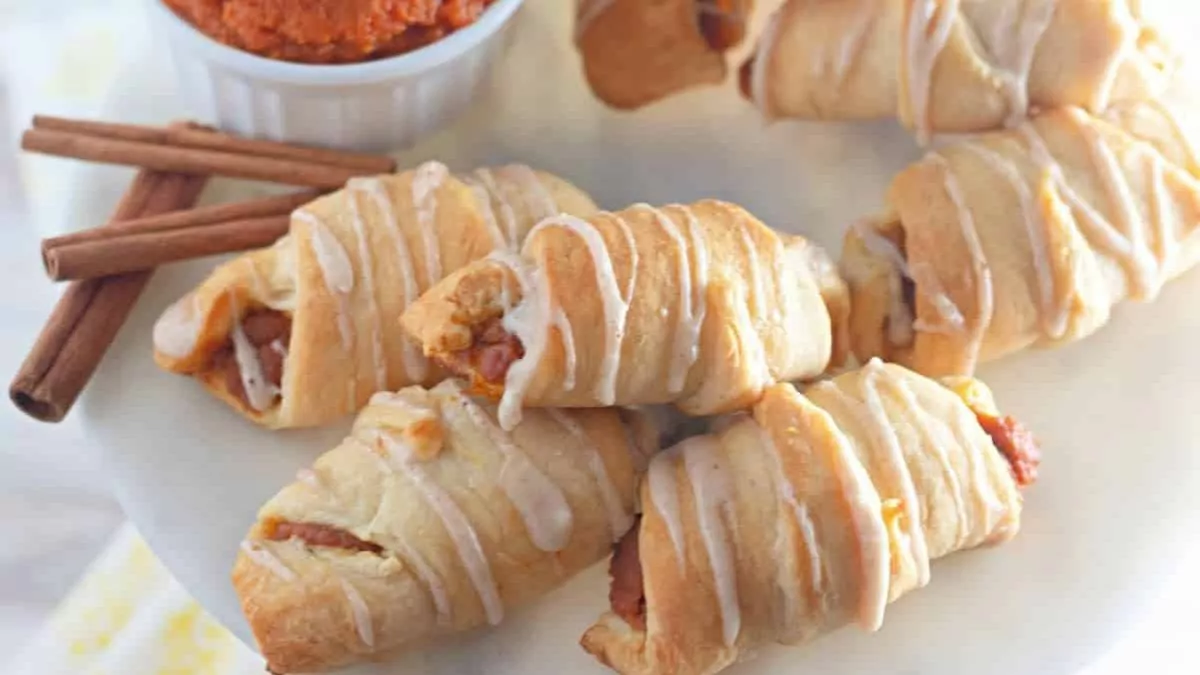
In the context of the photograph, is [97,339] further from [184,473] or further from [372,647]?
[372,647]

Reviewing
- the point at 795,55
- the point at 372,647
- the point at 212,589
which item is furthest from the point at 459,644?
the point at 795,55

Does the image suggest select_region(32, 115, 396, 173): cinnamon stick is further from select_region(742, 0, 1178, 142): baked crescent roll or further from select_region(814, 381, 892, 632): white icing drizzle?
select_region(814, 381, 892, 632): white icing drizzle

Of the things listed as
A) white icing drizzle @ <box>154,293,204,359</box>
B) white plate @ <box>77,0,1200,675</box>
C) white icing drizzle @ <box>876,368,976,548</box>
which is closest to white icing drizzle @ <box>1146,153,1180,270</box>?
white plate @ <box>77,0,1200,675</box>

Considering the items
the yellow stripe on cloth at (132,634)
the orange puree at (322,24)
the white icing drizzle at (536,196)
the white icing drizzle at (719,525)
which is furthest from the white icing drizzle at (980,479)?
the yellow stripe on cloth at (132,634)

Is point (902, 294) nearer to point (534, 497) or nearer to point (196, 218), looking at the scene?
point (534, 497)

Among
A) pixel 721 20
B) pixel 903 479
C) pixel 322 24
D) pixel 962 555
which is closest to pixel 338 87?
pixel 322 24

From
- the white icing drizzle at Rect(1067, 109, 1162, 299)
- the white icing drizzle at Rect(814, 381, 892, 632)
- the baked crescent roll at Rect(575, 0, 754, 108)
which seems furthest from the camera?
the baked crescent roll at Rect(575, 0, 754, 108)
